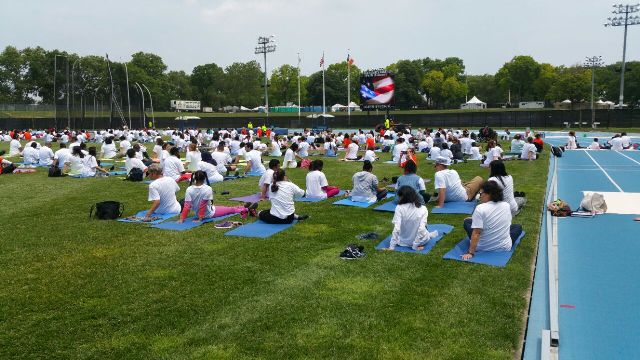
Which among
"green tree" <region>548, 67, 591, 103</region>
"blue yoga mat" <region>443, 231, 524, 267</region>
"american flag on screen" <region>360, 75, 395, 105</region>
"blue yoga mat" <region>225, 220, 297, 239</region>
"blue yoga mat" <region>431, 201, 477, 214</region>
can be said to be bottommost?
"blue yoga mat" <region>443, 231, 524, 267</region>

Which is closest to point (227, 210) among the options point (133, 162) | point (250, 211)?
point (250, 211)

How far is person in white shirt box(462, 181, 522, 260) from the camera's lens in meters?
8.07

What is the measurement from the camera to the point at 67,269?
26.2ft

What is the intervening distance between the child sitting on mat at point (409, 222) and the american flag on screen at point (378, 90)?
42.6 meters

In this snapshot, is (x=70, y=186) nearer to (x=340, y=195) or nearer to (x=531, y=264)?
(x=340, y=195)

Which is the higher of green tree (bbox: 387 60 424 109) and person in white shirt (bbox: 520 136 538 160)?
green tree (bbox: 387 60 424 109)

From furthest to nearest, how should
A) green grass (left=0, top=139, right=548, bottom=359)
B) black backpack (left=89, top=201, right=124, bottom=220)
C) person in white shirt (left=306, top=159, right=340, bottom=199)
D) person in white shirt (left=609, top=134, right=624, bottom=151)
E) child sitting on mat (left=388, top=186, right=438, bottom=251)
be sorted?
person in white shirt (left=609, top=134, right=624, bottom=151) → person in white shirt (left=306, top=159, right=340, bottom=199) → black backpack (left=89, top=201, right=124, bottom=220) → child sitting on mat (left=388, top=186, right=438, bottom=251) → green grass (left=0, top=139, right=548, bottom=359)

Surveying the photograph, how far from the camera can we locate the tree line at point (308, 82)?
307ft

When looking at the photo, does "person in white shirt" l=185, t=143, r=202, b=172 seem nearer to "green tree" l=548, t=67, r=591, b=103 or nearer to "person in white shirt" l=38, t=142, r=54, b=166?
"person in white shirt" l=38, t=142, r=54, b=166

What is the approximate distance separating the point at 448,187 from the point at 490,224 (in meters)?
4.47

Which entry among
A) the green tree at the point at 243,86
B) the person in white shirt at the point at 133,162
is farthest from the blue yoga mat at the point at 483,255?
the green tree at the point at 243,86

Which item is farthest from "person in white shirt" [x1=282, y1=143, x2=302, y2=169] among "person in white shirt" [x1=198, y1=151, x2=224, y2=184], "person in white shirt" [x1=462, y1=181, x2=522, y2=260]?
"person in white shirt" [x1=462, y1=181, x2=522, y2=260]

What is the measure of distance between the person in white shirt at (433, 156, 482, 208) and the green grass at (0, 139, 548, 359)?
1.46 meters

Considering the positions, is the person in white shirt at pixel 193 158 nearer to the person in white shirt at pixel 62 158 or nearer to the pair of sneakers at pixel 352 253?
the person in white shirt at pixel 62 158
